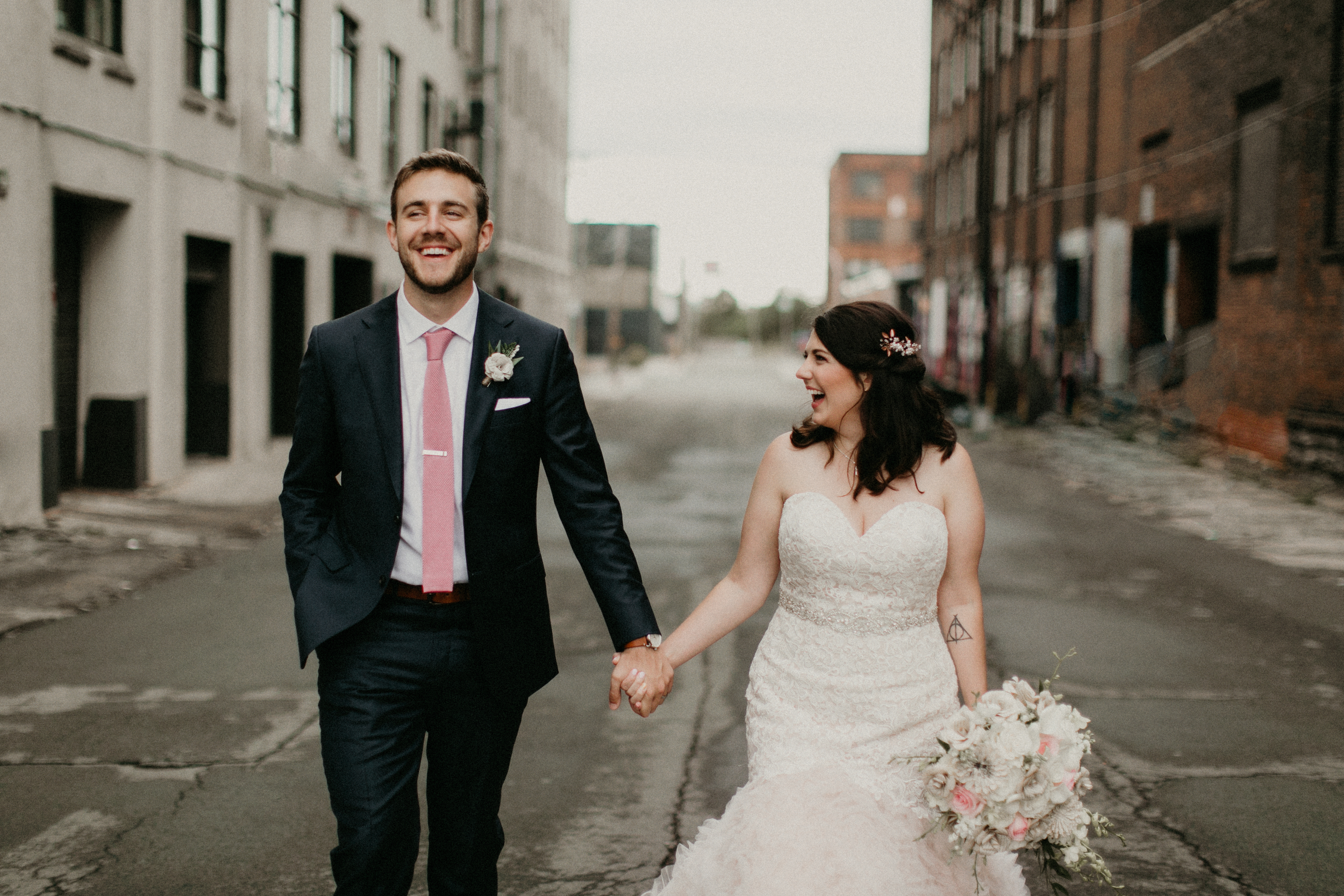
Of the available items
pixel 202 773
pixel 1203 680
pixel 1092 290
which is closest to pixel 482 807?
pixel 202 773

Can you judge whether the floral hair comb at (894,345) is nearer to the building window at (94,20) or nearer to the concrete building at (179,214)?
the concrete building at (179,214)

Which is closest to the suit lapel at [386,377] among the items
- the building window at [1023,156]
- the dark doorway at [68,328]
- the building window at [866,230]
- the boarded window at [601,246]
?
the dark doorway at [68,328]

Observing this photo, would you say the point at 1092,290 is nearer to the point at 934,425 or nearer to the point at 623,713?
the point at 623,713

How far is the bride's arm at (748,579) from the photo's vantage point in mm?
3246

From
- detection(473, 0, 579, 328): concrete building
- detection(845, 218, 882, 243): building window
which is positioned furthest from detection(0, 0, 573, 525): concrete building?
detection(845, 218, 882, 243): building window

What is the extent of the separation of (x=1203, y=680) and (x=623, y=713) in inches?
125

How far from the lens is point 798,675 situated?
10.1 ft

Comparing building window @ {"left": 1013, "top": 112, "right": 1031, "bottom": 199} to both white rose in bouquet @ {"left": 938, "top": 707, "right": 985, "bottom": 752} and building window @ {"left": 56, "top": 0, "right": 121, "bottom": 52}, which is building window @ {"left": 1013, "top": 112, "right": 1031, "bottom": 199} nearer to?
building window @ {"left": 56, "top": 0, "right": 121, "bottom": 52}

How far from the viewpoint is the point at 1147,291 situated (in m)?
22.5

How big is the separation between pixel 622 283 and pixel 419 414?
72343 mm

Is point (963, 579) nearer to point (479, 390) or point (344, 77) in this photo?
point (479, 390)

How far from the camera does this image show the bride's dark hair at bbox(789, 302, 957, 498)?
10.2 feet

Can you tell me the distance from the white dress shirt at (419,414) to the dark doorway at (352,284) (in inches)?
826

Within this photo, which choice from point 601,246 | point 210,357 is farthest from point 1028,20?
point 601,246
